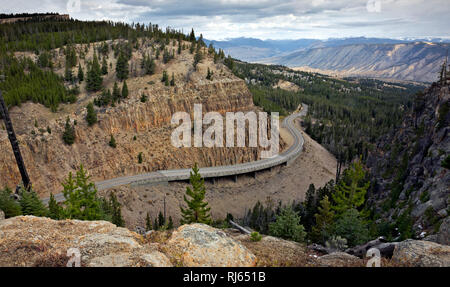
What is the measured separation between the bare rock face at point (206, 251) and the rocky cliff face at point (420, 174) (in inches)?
733

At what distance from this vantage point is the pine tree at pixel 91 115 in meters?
58.0

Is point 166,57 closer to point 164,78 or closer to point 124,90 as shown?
point 164,78

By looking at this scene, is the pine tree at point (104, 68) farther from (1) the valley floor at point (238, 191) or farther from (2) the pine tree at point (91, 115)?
(1) the valley floor at point (238, 191)

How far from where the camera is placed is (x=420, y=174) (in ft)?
110

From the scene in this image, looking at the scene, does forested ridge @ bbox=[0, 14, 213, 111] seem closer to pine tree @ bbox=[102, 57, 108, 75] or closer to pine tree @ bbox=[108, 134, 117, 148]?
pine tree @ bbox=[102, 57, 108, 75]

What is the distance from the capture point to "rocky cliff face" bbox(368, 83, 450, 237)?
82.3 feet

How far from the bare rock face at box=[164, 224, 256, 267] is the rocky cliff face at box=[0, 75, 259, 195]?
4951 centimetres

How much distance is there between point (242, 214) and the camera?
61406mm

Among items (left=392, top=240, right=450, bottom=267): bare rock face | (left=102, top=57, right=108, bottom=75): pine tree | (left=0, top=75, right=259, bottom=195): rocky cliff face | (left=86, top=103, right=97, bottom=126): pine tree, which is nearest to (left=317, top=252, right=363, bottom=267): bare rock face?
(left=392, top=240, right=450, bottom=267): bare rock face

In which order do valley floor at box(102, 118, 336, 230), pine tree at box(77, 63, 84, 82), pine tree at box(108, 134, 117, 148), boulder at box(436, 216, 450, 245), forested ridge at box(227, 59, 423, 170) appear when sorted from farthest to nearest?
forested ridge at box(227, 59, 423, 170), pine tree at box(77, 63, 84, 82), pine tree at box(108, 134, 117, 148), valley floor at box(102, 118, 336, 230), boulder at box(436, 216, 450, 245)

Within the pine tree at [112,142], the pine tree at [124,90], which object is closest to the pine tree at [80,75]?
the pine tree at [124,90]

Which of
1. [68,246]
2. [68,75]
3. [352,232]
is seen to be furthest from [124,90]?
[68,246]

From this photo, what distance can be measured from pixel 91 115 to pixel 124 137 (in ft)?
28.1

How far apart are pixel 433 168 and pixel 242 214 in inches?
1527
